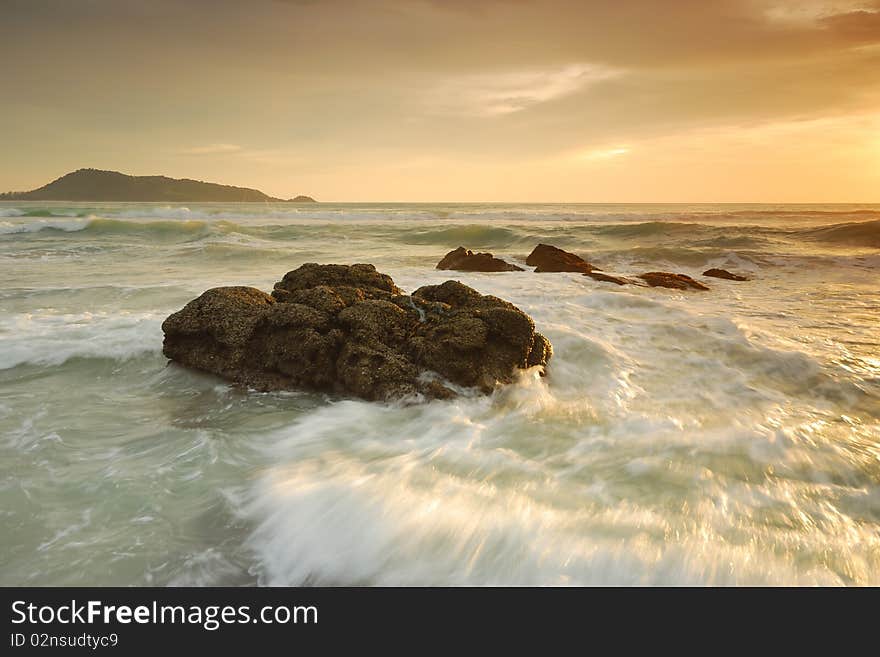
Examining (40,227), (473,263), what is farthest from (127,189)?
(473,263)

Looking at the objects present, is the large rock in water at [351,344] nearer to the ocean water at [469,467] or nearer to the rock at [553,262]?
the ocean water at [469,467]

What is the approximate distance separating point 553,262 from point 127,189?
147290 mm

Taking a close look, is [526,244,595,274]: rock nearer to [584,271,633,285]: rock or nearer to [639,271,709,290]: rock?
[584,271,633,285]: rock

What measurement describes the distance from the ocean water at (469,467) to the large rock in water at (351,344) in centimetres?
20

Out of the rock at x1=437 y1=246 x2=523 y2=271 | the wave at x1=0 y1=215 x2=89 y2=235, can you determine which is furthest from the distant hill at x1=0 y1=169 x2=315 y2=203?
the rock at x1=437 y1=246 x2=523 y2=271

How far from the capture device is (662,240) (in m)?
21.4

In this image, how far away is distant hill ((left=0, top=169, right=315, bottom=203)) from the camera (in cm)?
12850

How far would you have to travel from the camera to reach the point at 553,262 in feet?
40.1

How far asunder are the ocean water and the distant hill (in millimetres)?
135880

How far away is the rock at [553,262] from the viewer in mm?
12000
